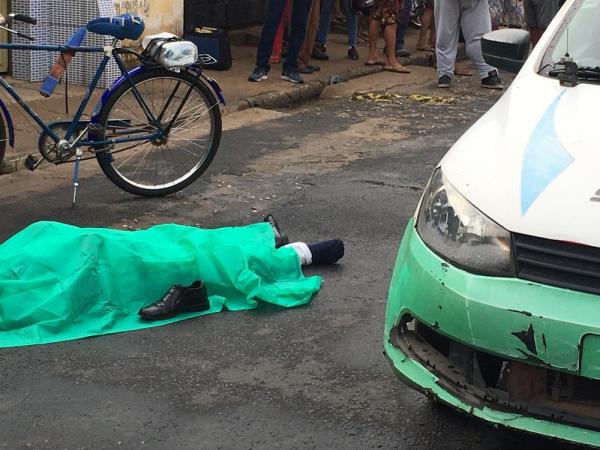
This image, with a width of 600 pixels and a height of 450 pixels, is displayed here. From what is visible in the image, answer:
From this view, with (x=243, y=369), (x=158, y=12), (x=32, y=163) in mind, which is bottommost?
(x=243, y=369)

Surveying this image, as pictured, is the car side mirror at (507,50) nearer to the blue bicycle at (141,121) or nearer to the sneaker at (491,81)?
the blue bicycle at (141,121)

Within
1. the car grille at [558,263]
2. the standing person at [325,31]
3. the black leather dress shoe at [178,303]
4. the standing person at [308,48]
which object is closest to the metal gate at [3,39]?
the standing person at [308,48]

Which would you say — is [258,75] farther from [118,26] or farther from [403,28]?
[118,26]

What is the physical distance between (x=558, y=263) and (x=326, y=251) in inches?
99.1

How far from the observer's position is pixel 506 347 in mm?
3023

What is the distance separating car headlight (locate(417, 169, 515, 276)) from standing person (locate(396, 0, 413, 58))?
33.5 ft

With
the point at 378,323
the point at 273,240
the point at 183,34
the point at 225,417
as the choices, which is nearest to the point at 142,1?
the point at 183,34

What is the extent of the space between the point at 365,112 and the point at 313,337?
5.94 metres

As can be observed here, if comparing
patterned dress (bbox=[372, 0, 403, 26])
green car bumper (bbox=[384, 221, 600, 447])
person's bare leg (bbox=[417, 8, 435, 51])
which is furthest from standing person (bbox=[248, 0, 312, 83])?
green car bumper (bbox=[384, 221, 600, 447])

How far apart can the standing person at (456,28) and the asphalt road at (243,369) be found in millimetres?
5291

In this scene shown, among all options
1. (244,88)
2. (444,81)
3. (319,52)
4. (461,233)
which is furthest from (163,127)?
(319,52)

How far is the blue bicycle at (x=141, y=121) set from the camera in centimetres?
636

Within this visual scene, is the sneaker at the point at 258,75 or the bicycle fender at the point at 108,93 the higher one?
the bicycle fender at the point at 108,93

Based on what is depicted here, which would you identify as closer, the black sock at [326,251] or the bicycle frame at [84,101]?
the black sock at [326,251]
